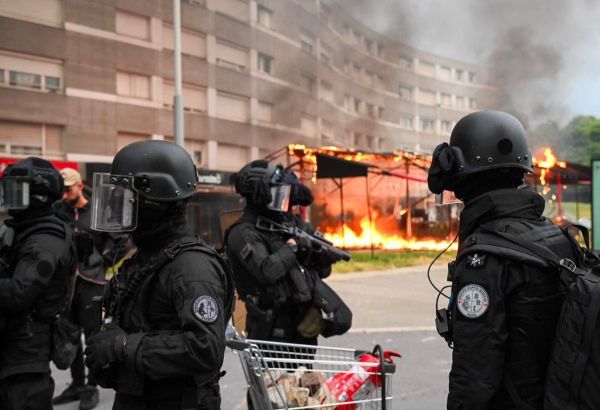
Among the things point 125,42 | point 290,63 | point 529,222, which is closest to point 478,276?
point 529,222

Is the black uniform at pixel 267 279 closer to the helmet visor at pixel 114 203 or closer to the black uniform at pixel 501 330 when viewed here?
the helmet visor at pixel 114 203

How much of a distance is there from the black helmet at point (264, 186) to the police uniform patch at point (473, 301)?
1.82 m

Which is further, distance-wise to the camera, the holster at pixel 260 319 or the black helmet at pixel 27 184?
the holster at pixel 260 319

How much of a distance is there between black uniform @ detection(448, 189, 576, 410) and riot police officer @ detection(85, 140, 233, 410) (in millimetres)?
778

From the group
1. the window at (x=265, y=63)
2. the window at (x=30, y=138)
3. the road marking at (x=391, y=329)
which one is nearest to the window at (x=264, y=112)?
the window at (x=265, y=63)

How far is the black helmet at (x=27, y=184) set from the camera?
2912 millimetres

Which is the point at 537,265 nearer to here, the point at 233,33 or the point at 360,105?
the point at 233,33

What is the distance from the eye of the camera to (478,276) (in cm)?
163

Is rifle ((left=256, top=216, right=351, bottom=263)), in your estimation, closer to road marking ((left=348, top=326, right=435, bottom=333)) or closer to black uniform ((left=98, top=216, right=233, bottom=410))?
black uniform ((left=98, top=216, right=233, bottom=410))

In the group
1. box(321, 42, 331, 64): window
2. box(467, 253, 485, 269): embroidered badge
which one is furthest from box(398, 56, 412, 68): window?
box(467, 253, 485, 269): embroidered badge

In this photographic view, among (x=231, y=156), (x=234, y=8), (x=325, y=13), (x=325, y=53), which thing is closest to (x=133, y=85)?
(x=231, y=156)

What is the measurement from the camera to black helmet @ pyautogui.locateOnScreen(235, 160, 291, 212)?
3318 millimetres

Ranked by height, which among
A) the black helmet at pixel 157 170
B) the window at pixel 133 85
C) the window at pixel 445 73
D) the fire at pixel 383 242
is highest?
the window at pixel 445 73

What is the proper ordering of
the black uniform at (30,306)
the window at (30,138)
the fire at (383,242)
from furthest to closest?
the window at (30,138), the fire at (383,242), the black uniform at (30,306)
